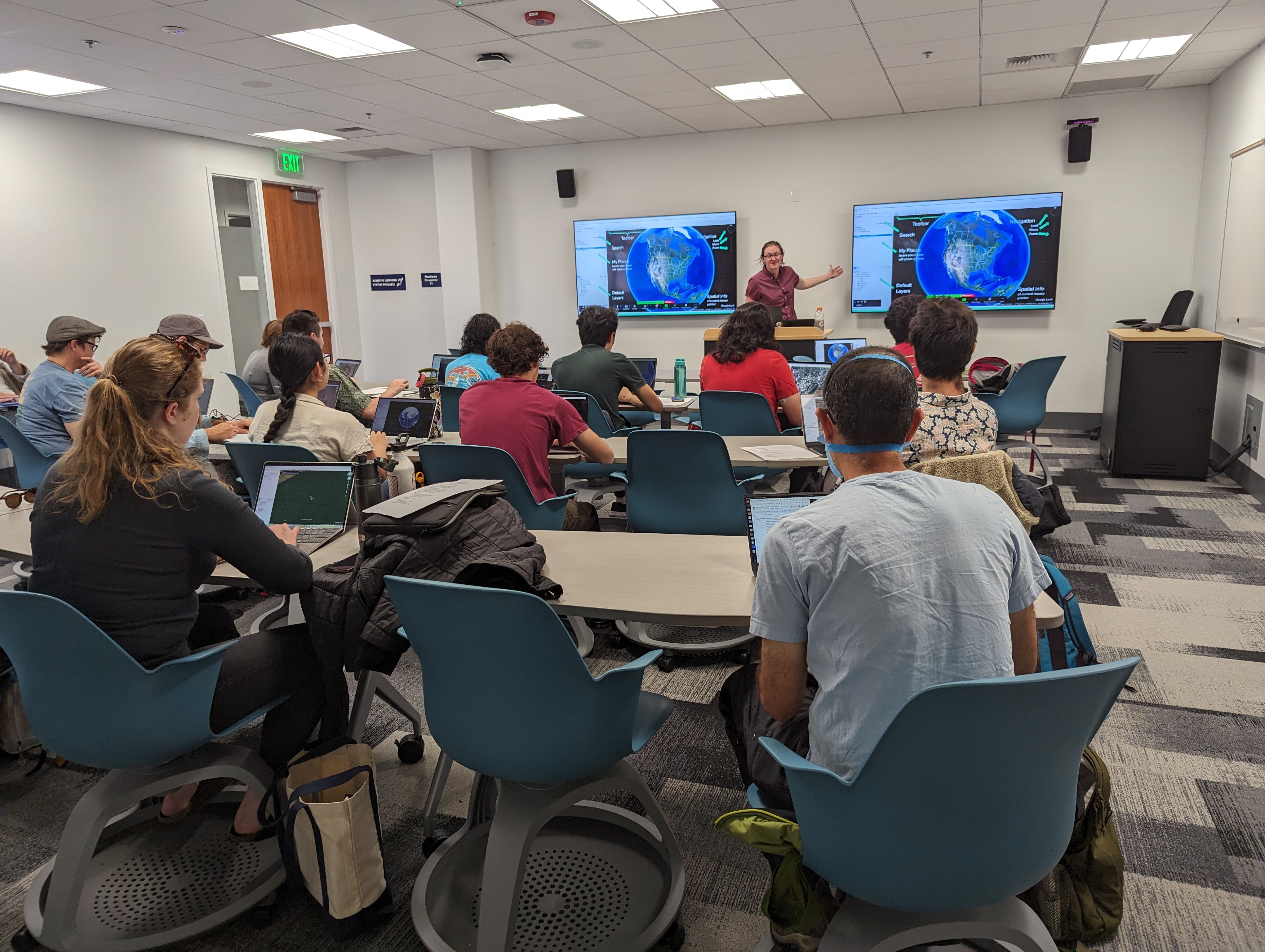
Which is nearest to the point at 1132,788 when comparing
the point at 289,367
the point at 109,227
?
the point at 289,367

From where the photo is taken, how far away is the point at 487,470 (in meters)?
3.05

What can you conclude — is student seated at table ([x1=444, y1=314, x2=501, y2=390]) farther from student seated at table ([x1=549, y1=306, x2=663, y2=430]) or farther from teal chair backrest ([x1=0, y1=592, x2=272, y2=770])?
teal chair backrest ([x1=0, y1=592, x2=272, y2=770])

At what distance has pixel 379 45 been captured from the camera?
5.30 m

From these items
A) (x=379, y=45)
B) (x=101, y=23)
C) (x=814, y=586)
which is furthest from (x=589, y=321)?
(x=814, y=586)

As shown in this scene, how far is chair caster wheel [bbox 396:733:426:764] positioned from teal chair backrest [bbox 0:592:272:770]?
0.89 meters

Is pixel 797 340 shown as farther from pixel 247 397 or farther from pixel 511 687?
pixel 511 687

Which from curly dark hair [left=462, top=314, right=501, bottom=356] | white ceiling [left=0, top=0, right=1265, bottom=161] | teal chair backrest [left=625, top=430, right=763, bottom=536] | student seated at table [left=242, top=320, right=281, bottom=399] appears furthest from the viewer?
student seated at table [left=242, top=320, right=281, bottom=399]

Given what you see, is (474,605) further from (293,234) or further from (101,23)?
(293,234)

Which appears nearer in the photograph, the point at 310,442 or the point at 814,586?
the point at 814,586

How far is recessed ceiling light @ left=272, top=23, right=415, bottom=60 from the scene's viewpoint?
499 centimetres

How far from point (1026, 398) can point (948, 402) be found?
3.26 m

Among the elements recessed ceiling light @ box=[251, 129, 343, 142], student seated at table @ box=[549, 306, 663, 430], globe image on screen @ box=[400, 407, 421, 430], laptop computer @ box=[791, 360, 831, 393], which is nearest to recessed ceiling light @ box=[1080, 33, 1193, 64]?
Result: laptop computer @ box=[791, 360, 831, 393]

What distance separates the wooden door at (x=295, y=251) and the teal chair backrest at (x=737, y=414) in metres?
6.10

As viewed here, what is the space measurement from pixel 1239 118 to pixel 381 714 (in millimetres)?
6902
